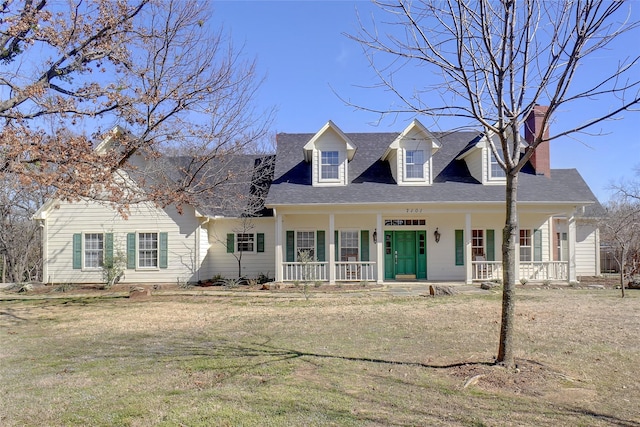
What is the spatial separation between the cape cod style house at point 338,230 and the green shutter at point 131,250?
39 mm

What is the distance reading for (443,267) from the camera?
17344 millimetres

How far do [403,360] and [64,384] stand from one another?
4306mm

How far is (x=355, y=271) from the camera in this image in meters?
16.8

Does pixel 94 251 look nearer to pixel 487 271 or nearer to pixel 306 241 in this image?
pixel 306 241

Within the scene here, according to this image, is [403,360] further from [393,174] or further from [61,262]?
[61,262]

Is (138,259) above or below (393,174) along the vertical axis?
below

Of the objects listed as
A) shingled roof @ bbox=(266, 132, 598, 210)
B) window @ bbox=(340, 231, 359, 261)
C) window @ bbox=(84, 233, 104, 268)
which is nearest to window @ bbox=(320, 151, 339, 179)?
shingled roof @ bbox=(266, 132, 598, 210)

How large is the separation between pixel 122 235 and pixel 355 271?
916cm

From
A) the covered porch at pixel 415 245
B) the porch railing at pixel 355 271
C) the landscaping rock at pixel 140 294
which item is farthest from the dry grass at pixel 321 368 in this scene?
the covered porch at pixel 415 245

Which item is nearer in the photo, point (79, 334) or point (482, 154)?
point (79, 334)

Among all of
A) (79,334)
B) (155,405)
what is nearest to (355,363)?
(155,405)

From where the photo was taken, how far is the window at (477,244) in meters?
17.5

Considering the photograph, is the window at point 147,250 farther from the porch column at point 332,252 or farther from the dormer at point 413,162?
the dormer at point 413,162

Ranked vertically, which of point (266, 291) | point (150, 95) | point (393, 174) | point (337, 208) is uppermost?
point (150, 95)
